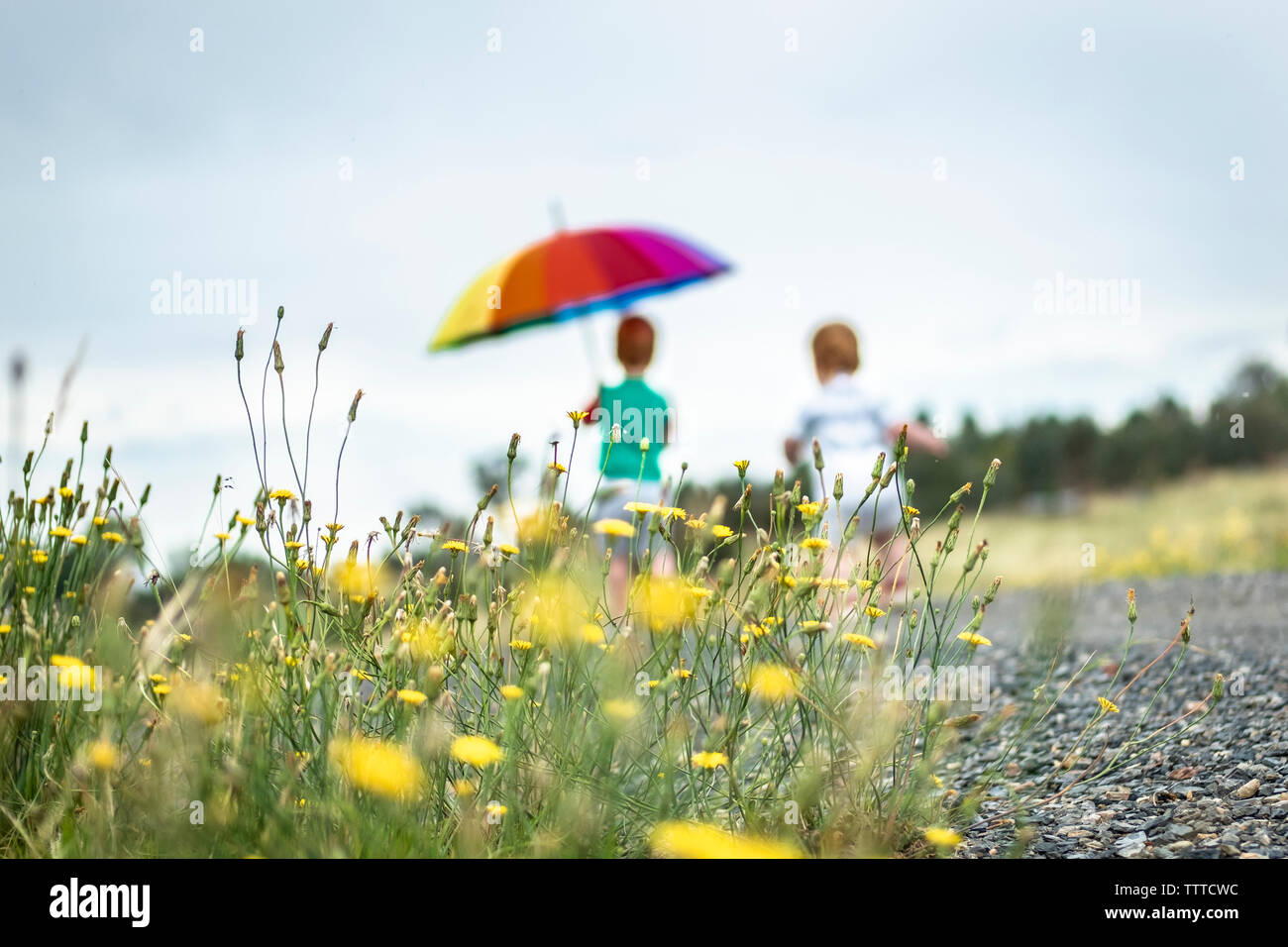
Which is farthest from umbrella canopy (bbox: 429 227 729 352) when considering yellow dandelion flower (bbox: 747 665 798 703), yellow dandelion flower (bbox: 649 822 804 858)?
yellow dandelion flower (bbox: 649 822 804 858)

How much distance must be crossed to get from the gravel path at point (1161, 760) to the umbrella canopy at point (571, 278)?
7.93 ft

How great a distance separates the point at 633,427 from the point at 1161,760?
A: 2669 mm

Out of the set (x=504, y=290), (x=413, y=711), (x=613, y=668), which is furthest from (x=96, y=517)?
A: (x=504, y=290)

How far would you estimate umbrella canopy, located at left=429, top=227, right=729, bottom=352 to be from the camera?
16.0 ft

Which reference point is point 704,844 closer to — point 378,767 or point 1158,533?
A: point 378,767

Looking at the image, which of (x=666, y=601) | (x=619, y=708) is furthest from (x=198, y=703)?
(x=666, y=601)

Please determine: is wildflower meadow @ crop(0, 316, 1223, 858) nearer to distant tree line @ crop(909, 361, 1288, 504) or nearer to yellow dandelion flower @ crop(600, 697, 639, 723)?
yellow dandelion flower @ crop(600, 697, 639, 723)

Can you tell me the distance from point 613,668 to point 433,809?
60cm

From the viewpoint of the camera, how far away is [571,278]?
16.0 feet

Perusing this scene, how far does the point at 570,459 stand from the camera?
2477 millimetres

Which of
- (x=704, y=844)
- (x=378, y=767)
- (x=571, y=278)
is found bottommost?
(x=704, y=844)

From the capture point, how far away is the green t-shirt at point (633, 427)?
482 centimetres

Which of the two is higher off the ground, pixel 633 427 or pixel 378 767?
pixel 633 427

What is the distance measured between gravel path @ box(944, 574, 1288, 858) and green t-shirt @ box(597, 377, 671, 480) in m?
1.89
